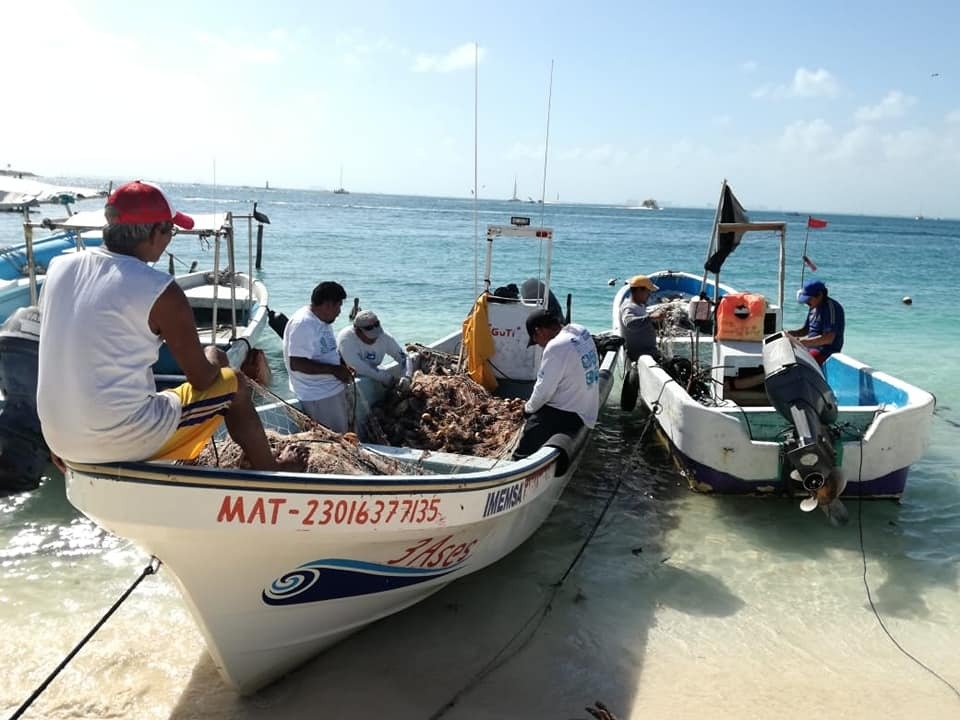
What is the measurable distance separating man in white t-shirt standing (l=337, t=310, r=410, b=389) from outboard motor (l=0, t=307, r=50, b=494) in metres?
2.62

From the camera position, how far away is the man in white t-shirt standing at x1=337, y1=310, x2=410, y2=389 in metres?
7.04

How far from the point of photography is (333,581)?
13.4 ft

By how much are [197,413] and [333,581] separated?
1.32 metres

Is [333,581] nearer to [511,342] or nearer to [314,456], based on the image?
[314,456]

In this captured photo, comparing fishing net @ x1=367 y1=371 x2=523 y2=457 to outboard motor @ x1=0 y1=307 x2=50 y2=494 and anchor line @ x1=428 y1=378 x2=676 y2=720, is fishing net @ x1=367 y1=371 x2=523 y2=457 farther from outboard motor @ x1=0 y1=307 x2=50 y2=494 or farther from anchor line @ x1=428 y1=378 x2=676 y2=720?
outboard motor @ x1=0 y1=307 x2=50 y2=494

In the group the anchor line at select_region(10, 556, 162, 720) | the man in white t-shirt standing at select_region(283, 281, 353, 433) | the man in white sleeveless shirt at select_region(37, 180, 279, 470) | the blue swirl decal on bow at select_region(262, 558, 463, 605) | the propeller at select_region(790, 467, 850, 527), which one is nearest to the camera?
the man in white sleeveless shirt at select_region(37, 180, 279, 470)

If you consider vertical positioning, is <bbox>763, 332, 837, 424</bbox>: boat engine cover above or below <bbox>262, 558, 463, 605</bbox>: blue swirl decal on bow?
above

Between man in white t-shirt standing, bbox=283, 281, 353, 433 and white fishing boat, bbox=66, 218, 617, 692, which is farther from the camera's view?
man in white t-shirt standing, bbox=283, 281, 353, 433

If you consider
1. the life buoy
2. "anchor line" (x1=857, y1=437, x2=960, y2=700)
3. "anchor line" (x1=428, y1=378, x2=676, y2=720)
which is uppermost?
the life buoy

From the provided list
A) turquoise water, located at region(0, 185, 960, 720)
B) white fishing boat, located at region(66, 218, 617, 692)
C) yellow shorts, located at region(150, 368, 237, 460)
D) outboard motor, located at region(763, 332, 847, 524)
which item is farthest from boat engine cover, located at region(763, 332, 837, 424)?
yellow shorts, located at region(150, 368, 237, 460)

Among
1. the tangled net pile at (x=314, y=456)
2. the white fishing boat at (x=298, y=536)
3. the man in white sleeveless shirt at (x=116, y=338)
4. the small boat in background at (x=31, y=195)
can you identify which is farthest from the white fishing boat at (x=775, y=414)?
the small boat in background at (x=31, y=195)

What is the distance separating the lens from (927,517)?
22.6ft

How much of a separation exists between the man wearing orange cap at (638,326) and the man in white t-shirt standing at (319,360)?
417 centimetres

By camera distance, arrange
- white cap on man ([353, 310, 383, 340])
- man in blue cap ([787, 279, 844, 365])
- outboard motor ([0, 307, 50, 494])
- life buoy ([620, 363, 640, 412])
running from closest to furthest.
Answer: outboard motor ([0, 307, 50, 494])
white cap on man ([353, 310, 383, 340])
man in blue cap ([787, 279, 844, 365])
life buoy ([620, 363, 640, 412])
